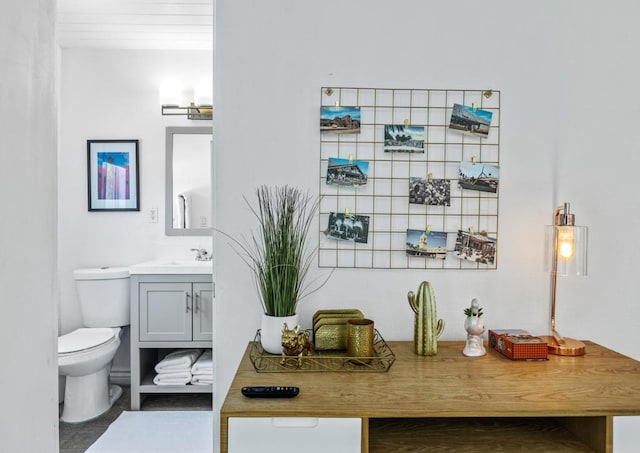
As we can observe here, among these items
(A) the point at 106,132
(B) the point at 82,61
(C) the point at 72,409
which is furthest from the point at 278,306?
(B) the point at 82,61

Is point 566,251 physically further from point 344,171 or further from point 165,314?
point 165,314

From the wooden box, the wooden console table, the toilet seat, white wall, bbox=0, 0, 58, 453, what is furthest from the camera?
the toilet seat

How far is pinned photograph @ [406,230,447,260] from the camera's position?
1.73 m

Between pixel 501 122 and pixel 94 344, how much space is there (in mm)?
2556

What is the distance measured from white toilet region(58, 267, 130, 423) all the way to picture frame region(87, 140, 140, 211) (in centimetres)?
49

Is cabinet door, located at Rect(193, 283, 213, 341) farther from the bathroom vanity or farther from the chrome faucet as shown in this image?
the chrome faucet

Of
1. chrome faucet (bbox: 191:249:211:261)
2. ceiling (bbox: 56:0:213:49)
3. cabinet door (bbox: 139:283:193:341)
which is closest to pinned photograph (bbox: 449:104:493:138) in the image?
ceiling (bbox: 56:0:213:49)

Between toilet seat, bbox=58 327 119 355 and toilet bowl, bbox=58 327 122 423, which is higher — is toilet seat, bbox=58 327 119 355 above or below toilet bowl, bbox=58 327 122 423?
above

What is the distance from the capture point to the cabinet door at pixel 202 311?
9.60ft

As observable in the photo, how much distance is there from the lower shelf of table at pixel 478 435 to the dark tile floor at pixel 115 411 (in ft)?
6.38

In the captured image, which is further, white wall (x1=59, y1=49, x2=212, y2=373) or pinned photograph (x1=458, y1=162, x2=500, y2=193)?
white wall (x1=59, y1=49, x2=212, y2=373)

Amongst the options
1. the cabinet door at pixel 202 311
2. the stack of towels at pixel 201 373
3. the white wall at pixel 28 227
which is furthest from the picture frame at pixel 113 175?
the white wall at pixel 28 227

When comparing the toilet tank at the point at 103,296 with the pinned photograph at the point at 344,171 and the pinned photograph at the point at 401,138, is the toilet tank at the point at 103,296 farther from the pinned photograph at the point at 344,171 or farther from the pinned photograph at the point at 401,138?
the pinned photograph at the point at 401,138

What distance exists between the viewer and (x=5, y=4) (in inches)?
46.6
